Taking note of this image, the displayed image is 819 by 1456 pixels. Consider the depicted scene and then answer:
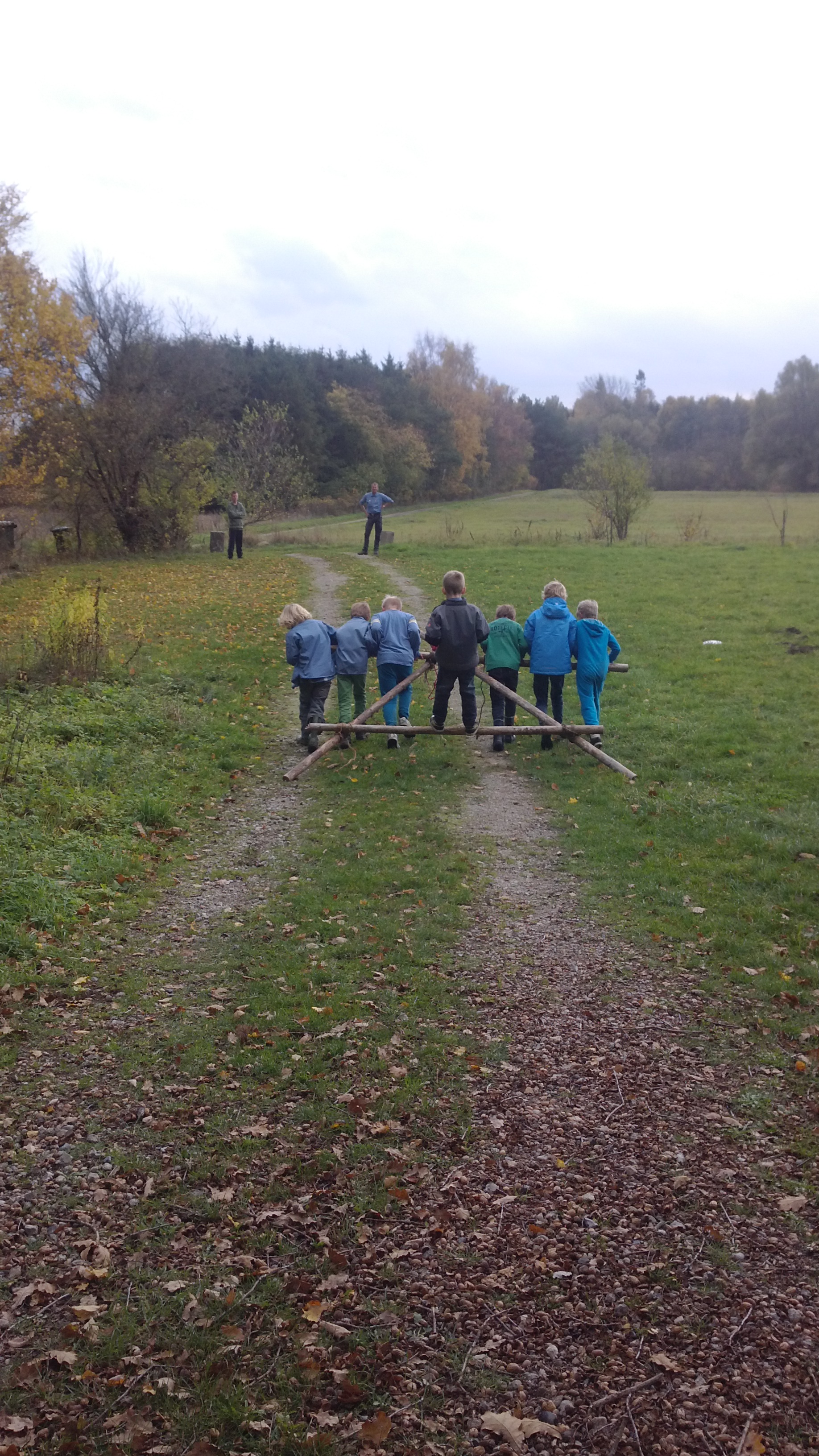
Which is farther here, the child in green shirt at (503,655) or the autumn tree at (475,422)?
the autumn tree at (475,422)

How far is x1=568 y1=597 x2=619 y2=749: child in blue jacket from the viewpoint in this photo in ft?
38.8

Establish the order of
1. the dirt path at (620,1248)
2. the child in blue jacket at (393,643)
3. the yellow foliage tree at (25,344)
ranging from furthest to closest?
the yellow foliage tree at (25,344) < the child in blue jacket at (393,643) < the dirt path at (620,1248)

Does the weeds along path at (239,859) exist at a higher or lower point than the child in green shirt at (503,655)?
lower

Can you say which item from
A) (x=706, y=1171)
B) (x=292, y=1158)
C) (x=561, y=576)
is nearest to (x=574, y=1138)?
(x=706, y=1171)

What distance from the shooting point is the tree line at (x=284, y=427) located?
Answer: 91.4 ft

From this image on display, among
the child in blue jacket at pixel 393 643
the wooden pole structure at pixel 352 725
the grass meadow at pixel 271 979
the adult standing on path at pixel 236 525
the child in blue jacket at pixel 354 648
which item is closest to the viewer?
the grass meadow at pixel 271 979

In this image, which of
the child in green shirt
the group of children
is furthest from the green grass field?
the group of children

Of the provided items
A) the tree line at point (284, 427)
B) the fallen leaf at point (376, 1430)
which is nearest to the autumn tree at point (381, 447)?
the tree line at point (284, 427)

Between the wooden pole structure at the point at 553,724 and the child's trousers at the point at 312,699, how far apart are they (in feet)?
6.35

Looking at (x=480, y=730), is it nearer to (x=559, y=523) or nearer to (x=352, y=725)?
(x=352, y=725)

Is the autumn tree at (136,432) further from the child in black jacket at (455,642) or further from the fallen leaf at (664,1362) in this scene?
the fallen leaf at (664,1362)

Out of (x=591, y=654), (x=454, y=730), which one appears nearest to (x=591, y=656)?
(x=591, y=654)

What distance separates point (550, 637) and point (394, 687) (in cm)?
213

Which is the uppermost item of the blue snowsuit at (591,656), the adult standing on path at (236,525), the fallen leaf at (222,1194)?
the adult standing on path at (236,525)
